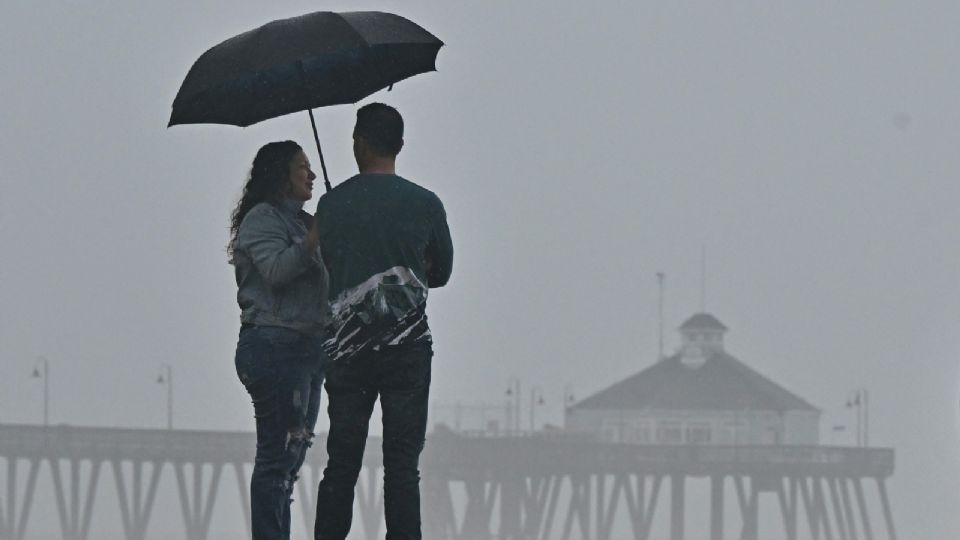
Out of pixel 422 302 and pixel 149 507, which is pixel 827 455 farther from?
pixel 422 302

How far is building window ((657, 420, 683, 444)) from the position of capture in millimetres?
91688

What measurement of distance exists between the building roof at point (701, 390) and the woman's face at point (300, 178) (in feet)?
275

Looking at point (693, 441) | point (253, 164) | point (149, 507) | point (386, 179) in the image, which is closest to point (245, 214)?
point (253, 164)

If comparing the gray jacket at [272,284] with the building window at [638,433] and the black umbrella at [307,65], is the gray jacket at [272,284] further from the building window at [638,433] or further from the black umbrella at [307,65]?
the building window at [638,433]

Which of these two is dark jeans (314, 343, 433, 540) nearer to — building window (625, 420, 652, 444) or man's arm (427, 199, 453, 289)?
man's arm (427, 199, 453, 289)

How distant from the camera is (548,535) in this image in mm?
80875

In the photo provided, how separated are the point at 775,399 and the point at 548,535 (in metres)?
15.7

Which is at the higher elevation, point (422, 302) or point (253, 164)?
point (253, 164)

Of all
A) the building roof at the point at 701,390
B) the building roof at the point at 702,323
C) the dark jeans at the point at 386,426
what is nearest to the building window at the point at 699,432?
the building roof at the point at 701,390

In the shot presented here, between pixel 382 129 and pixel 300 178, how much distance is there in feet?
2.30

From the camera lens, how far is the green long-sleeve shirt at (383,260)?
24.7ft

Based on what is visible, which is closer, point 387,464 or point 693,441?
point 387,464

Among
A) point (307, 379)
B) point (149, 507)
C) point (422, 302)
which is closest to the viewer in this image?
point (422, 302)

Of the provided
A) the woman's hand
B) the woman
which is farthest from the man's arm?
the woman
